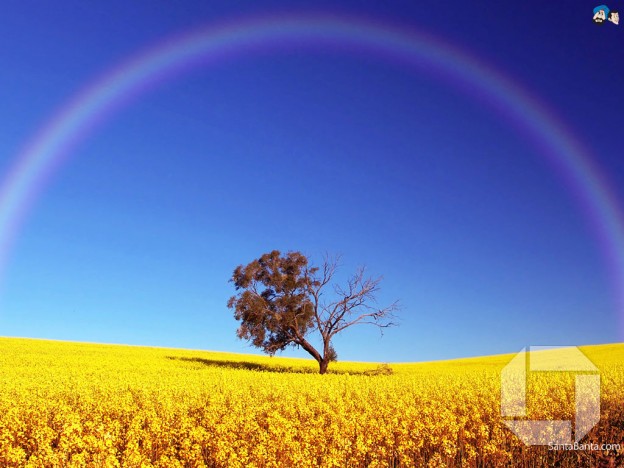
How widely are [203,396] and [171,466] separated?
953 centimetres

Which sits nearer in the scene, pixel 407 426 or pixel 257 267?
pixel 407 426

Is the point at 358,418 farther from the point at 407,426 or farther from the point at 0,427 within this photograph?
the point at 0,427

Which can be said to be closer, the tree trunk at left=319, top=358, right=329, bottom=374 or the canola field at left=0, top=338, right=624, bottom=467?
the canola field at left=0, top=338, right=624, bottom=467

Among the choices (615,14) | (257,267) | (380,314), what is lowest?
(380,314)

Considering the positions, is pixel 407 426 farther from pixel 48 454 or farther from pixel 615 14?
pixel 615 14

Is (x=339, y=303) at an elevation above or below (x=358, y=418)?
above

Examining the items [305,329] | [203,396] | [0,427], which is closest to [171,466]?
[0,427]

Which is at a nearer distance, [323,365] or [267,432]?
[267,432]

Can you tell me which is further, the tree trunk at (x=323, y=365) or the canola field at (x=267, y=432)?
the tree trunk at (x=323, y=365)

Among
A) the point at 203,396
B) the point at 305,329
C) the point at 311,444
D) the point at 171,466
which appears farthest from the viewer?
the point at 305,329

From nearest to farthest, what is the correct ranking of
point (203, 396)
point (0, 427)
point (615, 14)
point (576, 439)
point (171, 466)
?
point (171, 466), point (0, 427), point (576, 439), point (615, 14), point (203, 396)

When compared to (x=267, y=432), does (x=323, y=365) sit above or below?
below

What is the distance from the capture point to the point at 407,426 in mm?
11203

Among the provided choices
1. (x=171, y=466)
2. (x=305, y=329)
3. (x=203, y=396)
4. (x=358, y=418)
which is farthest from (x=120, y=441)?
(x=305, y=329)
